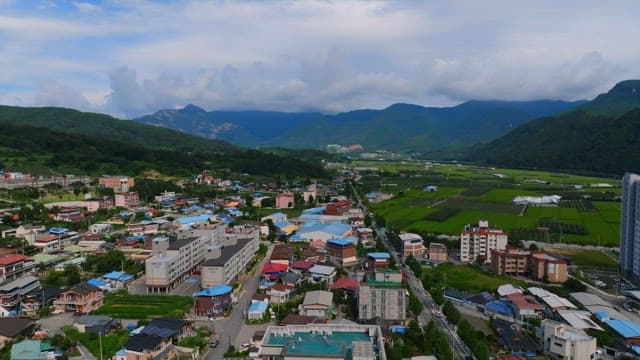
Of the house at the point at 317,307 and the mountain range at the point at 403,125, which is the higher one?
the mountain range at the point at 403,125

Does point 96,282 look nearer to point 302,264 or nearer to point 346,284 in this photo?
point 302,264

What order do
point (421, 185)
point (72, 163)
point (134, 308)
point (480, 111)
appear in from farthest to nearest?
point (480, 111) < point (421, 185) < point (72, 163) < point (134, 308)

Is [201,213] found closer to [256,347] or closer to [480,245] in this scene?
[480,245]

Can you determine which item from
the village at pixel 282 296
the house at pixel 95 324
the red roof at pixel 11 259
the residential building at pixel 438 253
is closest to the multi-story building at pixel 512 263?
the village at pixel 282 296

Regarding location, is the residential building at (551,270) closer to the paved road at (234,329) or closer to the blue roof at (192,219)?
the paved road at (234,329)

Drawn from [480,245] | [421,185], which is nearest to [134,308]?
[480,245]

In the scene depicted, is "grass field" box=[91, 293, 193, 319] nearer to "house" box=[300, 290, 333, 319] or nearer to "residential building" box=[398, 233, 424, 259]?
"house" box=[300, 290, 333, 319]
